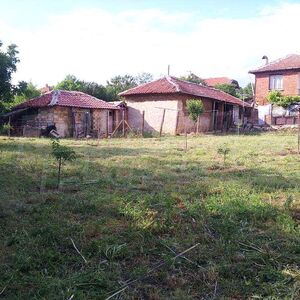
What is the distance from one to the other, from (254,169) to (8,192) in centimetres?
584

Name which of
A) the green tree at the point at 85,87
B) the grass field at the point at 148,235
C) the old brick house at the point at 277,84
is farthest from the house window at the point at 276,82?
the grass field at the point at 148,235

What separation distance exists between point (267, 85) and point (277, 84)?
771 mm

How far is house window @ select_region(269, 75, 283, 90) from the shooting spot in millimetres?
32197

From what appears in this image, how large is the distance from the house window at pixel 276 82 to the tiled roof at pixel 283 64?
76cm

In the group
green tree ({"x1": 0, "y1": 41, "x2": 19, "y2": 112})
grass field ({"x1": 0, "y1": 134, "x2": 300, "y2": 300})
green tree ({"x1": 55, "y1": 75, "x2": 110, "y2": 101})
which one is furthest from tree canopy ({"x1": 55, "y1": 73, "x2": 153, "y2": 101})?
grass field ({"x1": 0, "y1": 134, "x2": 300, "y2": 300})

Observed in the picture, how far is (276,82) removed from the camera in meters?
32.4

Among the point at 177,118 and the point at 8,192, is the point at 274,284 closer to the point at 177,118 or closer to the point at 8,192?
the point at 8,192

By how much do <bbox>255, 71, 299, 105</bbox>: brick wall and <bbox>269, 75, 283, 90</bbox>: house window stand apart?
0.91 feet

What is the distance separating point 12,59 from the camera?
1716 centimetres

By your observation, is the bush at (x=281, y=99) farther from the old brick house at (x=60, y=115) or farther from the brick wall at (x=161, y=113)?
the old brick house at (x=60, y=115)

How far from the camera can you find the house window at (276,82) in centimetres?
3220

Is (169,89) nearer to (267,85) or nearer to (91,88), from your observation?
(267,85)

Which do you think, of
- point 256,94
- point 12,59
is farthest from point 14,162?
point 256,94

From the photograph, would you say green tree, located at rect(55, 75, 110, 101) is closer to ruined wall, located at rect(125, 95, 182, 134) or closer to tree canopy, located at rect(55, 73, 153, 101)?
tree canopy, located at rect(55, 73, 153, 101)
